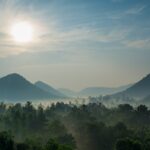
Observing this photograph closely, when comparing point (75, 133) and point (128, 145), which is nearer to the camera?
point (128, 145)

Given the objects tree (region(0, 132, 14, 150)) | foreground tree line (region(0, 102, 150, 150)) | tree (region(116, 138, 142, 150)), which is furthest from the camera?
tree (region(116, 138, 142, 150))

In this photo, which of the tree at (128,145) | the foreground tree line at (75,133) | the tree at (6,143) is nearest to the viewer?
the tree at (6,143)

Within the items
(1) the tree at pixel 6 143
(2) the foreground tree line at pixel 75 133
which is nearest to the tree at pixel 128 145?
(2) the foreground tree line at pixel 75 133

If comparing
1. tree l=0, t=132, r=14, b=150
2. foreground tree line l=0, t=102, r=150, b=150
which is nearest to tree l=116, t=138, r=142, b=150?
foreground tree line l=0, t=102, r=150, b=150

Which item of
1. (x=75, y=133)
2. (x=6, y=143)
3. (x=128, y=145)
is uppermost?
(x=75, y=133)

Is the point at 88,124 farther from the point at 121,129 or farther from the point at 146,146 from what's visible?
the point at 146,146

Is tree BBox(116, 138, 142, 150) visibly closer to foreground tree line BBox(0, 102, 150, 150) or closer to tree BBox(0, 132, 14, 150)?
foreground tree line BBox(0, 102, 150, 150)

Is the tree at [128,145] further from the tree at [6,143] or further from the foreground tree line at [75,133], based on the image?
the tree at [6,143]

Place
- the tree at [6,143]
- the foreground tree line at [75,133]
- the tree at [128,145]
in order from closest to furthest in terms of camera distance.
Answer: the tree at [6,143], the foreground tree line at [75,133], the tree at [128,145]

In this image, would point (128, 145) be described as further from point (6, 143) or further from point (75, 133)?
point (75, 133)

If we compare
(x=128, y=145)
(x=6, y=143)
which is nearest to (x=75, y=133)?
(x=128, y=145)

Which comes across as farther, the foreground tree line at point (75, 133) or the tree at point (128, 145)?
the tree at point (128, 145)

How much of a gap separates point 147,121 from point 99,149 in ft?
151

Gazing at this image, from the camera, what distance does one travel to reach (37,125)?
94.6 m
